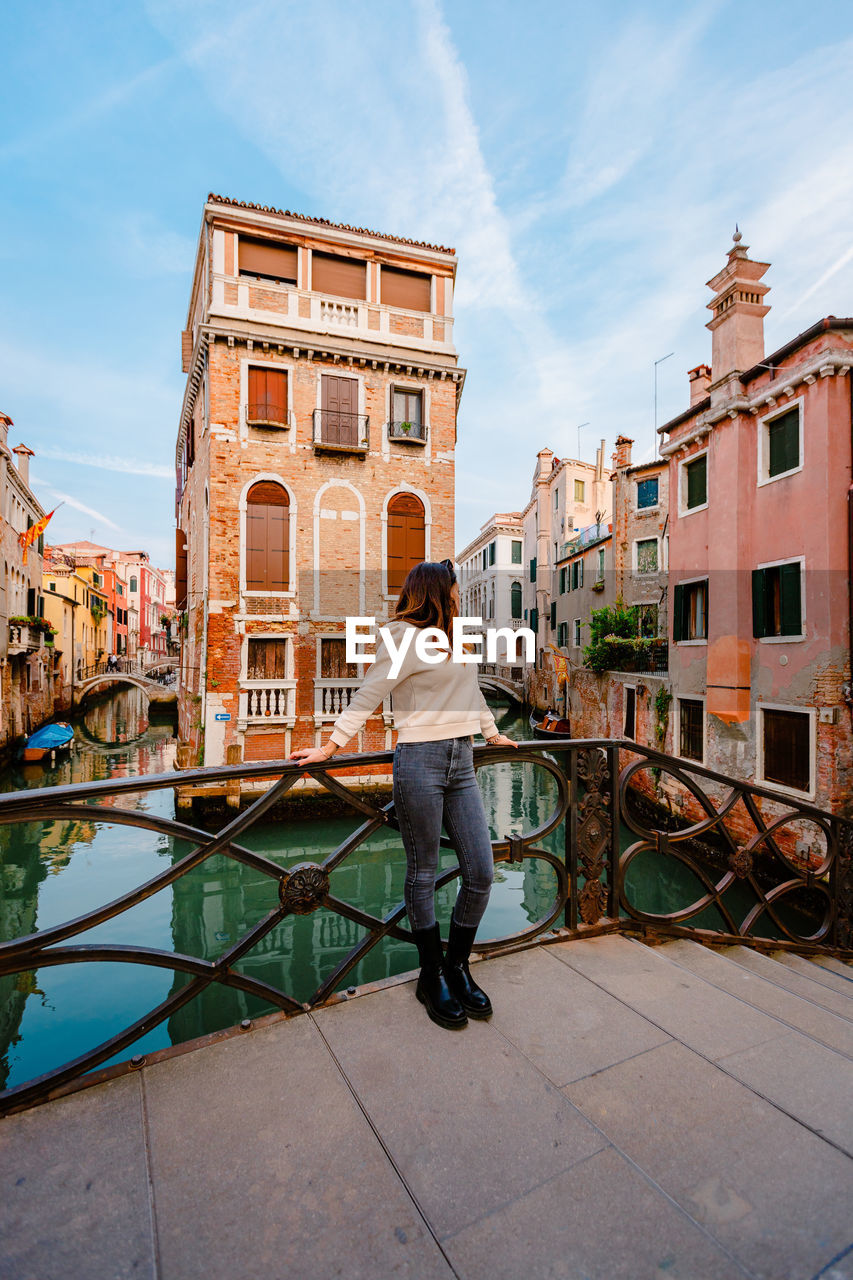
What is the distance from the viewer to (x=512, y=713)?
3080 centimetres

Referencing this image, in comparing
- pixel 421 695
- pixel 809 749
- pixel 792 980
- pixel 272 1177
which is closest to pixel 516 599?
pixel 809 749

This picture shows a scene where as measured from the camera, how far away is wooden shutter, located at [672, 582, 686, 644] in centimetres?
1188

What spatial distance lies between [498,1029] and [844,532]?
938cm

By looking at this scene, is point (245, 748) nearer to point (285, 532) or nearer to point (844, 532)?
point (285, 532)

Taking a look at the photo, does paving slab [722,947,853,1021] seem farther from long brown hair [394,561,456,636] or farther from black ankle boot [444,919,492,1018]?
A: long brown hair [394,561,456,636]

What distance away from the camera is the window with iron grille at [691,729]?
37.0 ft

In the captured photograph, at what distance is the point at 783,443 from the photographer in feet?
31.7

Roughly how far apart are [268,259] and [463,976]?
582 inches

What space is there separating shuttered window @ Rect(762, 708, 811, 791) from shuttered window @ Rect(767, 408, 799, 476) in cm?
398

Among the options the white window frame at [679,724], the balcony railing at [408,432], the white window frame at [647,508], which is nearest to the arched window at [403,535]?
the balcony railing at [408,432]

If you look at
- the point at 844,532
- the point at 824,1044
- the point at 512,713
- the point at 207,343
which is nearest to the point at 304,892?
the point at 824,1044

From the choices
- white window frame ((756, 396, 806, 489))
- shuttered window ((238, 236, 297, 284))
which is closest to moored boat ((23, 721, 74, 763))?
shuttered window ((238, 236, 297, 284))

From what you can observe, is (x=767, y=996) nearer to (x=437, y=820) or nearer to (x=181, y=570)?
(x=437, y=820)

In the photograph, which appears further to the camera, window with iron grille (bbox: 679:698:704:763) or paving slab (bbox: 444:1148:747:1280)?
window with iron grille (bbox: 679:698:704:763)
